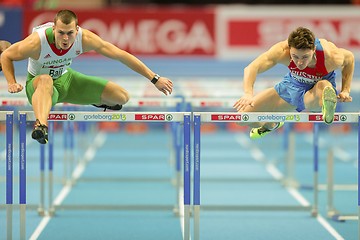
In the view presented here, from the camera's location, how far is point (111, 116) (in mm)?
7406

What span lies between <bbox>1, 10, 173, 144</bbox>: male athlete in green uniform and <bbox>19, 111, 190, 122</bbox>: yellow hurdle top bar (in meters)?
0.13

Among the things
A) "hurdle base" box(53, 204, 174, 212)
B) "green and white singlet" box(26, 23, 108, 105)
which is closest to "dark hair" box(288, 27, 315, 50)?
"green and white singlet" box(26, 23, 108, 105)

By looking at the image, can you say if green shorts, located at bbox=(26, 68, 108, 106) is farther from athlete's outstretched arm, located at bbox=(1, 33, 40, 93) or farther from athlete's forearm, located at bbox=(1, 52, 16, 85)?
athlete's forearm, located at bbox=(1, 52, 16, 85)

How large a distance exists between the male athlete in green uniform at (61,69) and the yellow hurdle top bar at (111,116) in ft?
0.42

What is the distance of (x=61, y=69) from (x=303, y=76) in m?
2.41

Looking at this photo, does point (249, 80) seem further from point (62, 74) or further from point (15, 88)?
point (15, 88)

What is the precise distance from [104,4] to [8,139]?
10.5 meters

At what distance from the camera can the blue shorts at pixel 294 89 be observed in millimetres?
8328

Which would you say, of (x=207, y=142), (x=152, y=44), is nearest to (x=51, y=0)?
(x=152, y=44)

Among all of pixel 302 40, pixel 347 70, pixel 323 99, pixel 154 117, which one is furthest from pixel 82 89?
pixel 347 70

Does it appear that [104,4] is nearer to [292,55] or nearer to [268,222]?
[268,222]

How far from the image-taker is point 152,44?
15508mm

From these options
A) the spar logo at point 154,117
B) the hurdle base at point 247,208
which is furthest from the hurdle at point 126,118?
the hurdle base at point 247,208

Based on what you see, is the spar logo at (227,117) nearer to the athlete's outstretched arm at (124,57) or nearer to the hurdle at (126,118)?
the hurdle at (126,118)
